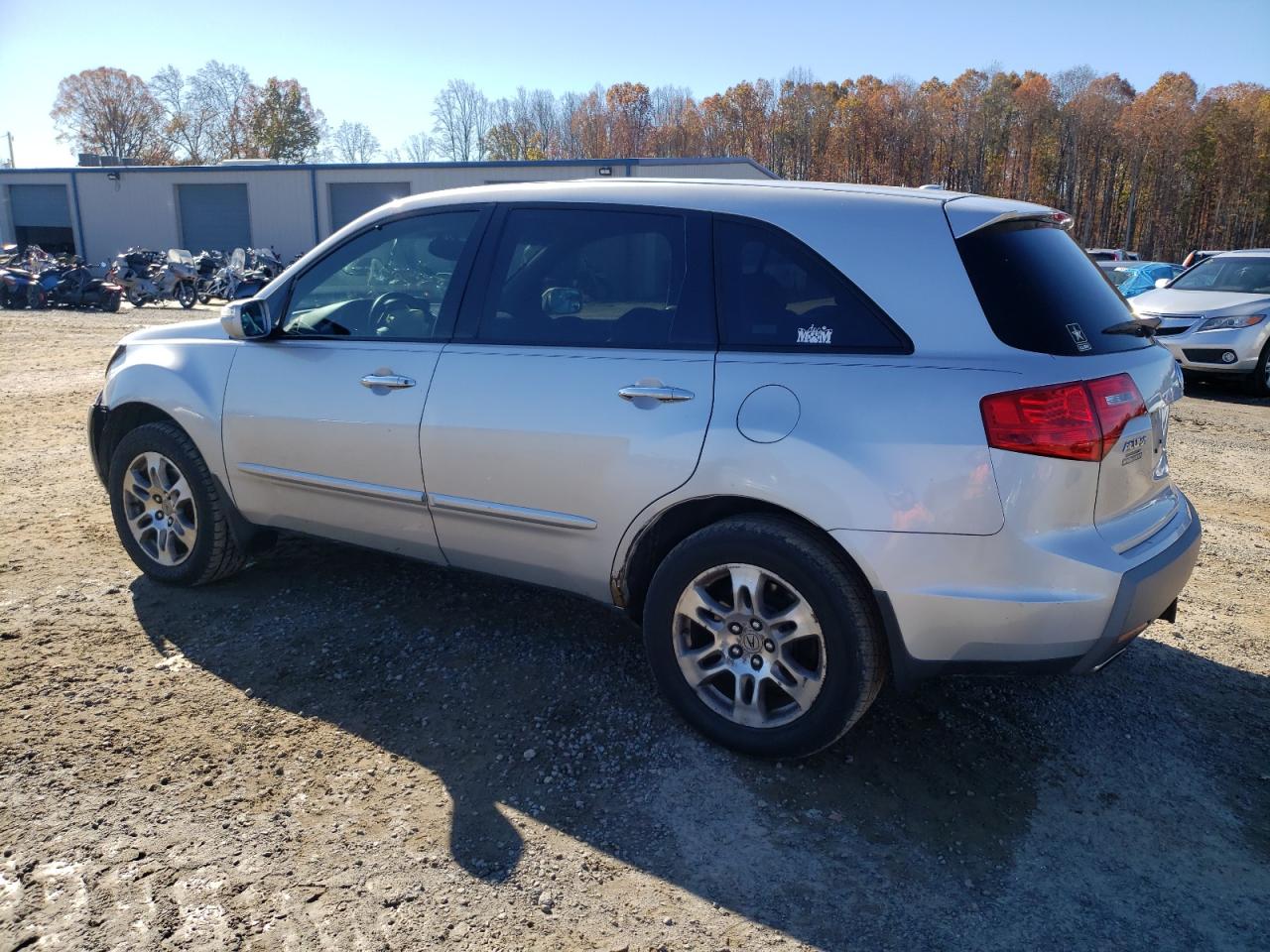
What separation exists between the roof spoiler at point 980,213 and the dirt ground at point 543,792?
69.6 inches

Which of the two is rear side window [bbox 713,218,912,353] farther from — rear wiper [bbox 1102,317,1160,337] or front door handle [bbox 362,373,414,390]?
front door handle [bbox 362,373,414,390]

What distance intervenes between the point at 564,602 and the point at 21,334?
16.8 metres

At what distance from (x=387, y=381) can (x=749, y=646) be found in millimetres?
1766

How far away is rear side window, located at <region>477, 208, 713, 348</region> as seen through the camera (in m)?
3.28

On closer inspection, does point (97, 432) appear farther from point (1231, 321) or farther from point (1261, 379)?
point (1261, 379)

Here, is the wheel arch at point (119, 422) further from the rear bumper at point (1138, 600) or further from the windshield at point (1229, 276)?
the windshield at point (1229, 276)

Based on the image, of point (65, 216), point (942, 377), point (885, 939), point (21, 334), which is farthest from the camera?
point (65, 216)

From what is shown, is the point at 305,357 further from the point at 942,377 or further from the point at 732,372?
the point at 942,377

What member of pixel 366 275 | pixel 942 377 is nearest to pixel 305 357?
pixel 366 275

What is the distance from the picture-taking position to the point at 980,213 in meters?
3.04

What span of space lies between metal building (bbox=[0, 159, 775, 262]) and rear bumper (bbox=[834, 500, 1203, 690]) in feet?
94.5

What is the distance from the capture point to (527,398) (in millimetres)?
3414

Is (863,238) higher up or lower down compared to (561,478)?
higher up

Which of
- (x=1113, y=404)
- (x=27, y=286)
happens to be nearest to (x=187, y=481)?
(x=1113, y=404)
